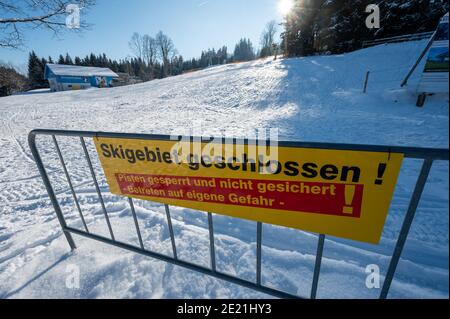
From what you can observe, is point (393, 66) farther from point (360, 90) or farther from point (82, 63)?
point (82, 63)

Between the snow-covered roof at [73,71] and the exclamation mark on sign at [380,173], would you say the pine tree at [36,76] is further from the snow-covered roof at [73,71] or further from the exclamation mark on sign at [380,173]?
the exclamation mark on sign at [380,173]

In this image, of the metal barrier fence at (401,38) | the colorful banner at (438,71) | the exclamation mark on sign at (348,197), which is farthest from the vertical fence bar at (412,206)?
the metal barrier fence at (401,38)

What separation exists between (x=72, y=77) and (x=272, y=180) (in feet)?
Result: 185

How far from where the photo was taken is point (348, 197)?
1467 millimetres

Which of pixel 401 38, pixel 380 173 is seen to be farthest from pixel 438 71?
pixel 401 38

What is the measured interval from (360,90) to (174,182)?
1211 centimetres

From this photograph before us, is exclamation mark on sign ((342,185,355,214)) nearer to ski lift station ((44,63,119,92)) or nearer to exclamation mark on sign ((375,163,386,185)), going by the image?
exclamation mark on sign ((375,163,386,185))

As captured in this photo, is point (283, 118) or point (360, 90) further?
point (360, 90)

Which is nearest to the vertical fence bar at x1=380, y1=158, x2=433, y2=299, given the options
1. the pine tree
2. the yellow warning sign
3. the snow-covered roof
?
the yellow warning sign

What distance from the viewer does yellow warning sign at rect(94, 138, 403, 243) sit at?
54.9 inches

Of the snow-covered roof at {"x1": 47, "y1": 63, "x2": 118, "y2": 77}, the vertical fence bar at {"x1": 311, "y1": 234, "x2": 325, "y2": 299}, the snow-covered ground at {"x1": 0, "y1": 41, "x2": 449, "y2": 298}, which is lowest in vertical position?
the snow-covered ground at {"x1": 0, "y1": 41, "x2": 449, "y2": 298}

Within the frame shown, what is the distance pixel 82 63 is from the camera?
7381 cm
